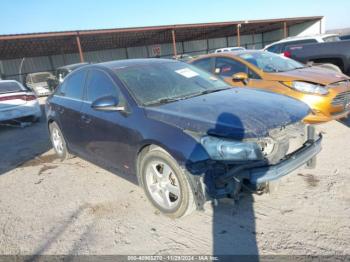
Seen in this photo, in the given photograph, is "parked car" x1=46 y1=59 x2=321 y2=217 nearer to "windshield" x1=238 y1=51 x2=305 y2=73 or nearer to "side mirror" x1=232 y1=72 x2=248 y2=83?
"side mirror" x1=232 y1=72 x2=248 y2=83

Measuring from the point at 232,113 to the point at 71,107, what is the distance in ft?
8.65

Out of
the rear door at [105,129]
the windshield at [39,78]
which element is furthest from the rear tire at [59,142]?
the windshield at [39,78]

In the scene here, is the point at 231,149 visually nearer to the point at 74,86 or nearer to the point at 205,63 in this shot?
the point at 74,86

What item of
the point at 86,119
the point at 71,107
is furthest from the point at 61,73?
the point at 86,119

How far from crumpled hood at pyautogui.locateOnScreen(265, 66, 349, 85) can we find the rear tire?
3779 millimetres

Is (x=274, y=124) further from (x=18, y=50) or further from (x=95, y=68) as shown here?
(x=18, y=50)

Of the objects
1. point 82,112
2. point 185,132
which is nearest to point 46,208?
point 82,112

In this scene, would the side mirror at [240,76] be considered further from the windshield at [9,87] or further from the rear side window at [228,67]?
the windshield at [9,87]

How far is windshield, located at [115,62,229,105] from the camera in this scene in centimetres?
359

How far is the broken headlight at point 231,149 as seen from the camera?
2742mm

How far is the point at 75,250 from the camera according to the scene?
113 inches

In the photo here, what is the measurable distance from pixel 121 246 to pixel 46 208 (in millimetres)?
1424

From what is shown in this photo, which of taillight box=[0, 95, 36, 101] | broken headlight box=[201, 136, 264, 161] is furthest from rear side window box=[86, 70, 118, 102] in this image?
taillight box=[0, 95, 36, 101]

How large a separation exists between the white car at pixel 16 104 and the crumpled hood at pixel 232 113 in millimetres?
6947
